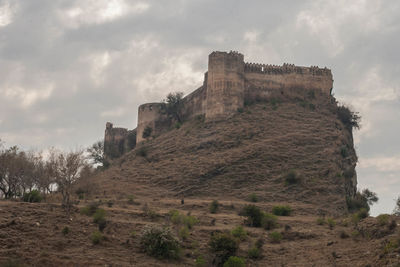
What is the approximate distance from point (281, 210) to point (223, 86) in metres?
13.2

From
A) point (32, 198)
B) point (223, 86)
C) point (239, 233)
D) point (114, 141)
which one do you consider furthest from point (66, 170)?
point (114, 141)

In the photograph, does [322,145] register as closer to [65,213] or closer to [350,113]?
[350,113]

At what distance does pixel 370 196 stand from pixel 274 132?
26.4ft

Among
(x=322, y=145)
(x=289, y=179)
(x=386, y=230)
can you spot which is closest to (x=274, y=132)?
(x=322, y=145)

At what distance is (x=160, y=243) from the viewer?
21891 mm

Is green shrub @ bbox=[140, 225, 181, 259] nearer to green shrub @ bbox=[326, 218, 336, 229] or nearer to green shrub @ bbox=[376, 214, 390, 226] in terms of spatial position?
green shrub @ bbox=[326, 218, 336, 229]

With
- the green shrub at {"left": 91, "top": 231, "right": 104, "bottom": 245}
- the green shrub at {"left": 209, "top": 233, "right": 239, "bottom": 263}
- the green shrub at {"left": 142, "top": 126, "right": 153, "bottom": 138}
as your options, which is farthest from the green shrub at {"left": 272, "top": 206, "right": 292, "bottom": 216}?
the green shrub at {"left": 142, "top": 126, "right": 153, "bottom": 138}

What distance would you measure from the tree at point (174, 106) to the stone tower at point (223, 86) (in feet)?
19.9

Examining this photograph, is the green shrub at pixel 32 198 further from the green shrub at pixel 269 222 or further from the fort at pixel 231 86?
the fort at pixel 231 86

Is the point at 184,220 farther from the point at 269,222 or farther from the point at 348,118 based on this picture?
the point at 348,118

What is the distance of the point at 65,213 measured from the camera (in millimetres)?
24281

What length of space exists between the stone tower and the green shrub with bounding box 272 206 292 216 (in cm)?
1175

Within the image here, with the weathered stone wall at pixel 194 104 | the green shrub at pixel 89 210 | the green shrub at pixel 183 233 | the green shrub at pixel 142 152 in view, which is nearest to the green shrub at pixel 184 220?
the green shrub at pixel 183 233

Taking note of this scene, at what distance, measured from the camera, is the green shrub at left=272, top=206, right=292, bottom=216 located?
2903 cm
